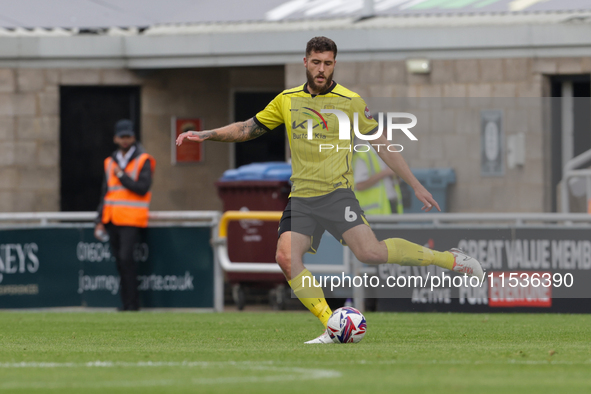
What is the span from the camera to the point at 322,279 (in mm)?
12031

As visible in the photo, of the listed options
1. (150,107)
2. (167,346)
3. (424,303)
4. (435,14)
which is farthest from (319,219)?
(150,107)

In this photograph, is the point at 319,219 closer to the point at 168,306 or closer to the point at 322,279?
the point at 322,279

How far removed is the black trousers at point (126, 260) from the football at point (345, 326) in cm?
560

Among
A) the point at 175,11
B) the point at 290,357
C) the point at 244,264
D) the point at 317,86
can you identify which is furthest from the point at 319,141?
the point at 175,11

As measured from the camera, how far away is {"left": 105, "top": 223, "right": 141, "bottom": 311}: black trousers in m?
12.4

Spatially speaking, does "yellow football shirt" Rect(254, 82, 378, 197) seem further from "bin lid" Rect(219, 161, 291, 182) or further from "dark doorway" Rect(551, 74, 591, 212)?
"dark doorway" Rect(551, 74, 591, 212)

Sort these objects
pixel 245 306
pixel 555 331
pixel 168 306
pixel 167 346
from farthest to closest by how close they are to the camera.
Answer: pixel 245 306
pixel 168 306
pixel 555 331
pixel 167 346

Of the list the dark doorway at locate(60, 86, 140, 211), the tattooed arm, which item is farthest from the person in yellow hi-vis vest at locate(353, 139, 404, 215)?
the dark doorway at locate(60, 86, 140, 211)

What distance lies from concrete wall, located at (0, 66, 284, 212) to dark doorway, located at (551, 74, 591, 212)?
3.98m

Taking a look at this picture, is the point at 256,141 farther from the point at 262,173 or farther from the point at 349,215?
the point at 349,215

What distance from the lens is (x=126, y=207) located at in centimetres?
1262

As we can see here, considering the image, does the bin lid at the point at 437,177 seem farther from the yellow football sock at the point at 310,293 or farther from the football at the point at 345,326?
the football at the point at 345,326

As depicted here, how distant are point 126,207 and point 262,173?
176cm

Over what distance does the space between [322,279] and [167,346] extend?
4930 millimetres
